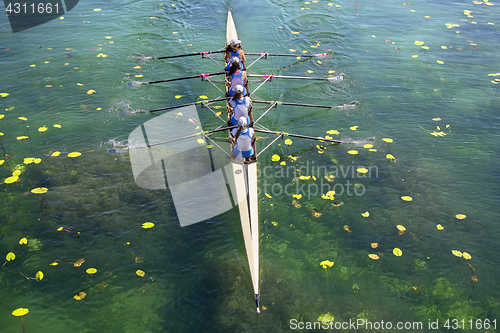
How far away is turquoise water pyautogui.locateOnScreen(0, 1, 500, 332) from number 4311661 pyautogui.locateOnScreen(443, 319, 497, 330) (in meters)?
0.09

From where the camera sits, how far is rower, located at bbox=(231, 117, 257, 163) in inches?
315

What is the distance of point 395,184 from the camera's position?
8.50 meters

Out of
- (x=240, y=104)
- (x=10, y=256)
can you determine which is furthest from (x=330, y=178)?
(x=10, y=256)

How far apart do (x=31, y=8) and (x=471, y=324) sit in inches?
898

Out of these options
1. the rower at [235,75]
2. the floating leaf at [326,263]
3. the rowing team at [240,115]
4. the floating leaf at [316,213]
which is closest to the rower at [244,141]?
the rowing team at [240,115]

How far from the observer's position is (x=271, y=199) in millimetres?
8055

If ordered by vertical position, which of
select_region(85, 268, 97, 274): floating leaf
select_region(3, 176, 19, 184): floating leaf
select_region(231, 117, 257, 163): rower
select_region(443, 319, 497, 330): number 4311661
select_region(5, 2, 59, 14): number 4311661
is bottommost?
select_region(443, 319, 497, 330): number 4311661

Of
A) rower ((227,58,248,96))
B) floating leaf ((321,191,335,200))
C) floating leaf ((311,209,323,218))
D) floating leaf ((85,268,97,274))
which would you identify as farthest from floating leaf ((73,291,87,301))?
rower ((227,58,248,96))

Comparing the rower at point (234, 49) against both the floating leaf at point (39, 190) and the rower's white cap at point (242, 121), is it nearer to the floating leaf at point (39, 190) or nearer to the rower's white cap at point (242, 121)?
the rower's white cap at point (242, 121)

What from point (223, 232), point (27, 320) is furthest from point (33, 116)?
point (223, 232)

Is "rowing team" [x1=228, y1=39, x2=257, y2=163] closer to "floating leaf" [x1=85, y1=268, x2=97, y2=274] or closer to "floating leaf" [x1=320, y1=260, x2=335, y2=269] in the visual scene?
"floating leaf" [x1=320, y1=260, x2=335, y2=269]

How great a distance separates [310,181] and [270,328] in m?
4.02

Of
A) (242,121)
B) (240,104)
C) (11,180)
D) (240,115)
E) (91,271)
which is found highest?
(240,104)

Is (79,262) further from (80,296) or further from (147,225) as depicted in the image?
(147,225)
